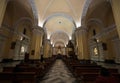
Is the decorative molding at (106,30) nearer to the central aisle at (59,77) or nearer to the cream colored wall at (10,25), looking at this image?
the central aisle at (59,77)

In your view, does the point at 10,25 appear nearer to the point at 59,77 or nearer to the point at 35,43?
the point at 35,43

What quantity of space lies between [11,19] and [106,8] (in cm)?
1334

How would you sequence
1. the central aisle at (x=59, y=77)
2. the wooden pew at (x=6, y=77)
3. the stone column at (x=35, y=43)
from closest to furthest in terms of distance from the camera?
the wooden pew at (x=6, y=77)
the central aisle at (x=59, y=77)
the stone column at (x=35, y=43)

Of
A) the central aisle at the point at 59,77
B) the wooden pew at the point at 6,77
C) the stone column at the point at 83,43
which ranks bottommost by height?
the central aisle at the point at 59,77

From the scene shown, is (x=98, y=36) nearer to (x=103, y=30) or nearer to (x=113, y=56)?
(x=103, y=30)

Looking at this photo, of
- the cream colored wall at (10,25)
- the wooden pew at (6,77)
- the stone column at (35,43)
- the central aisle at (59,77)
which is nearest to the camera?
the wooden pew at (6,77)

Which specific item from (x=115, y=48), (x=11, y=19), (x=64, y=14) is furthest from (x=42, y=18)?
(x=115, y=48)

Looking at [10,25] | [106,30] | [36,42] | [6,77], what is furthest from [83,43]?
[10,25]

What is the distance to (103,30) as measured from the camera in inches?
481

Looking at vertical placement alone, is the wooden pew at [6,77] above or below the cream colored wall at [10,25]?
below

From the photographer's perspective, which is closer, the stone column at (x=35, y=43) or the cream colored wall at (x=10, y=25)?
the stone column at (x=35, y=43)

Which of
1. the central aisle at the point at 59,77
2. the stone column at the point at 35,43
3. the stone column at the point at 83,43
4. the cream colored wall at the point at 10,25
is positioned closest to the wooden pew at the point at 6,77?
the central aisle at the point at 59,77

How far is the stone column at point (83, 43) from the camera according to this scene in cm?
901

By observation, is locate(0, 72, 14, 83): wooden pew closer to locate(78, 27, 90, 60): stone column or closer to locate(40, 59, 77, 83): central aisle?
locate(40, 59, 77, 83): central aisle
